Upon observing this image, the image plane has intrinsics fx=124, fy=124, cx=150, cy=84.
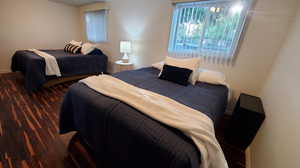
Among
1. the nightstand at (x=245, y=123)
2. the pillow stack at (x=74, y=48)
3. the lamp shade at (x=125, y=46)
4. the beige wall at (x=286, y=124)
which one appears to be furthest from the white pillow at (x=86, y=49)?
the beige wall at (x=286, y=124)

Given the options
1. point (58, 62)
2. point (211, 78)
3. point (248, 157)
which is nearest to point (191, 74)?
point (211, 78)

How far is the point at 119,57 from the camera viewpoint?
3.68 metres

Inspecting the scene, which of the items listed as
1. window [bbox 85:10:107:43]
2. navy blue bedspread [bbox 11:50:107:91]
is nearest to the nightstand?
navy blue bedspread [bbox 11:50:107:91]

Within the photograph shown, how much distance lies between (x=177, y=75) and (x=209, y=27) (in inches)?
42.2

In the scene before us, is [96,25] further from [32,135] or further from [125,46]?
Answer: [32,135]

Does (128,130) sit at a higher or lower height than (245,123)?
higher

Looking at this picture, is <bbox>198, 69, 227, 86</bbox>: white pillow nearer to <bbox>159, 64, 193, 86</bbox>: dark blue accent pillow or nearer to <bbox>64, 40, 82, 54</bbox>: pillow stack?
<bbox>159, 64, 193, 86</bbox>: dark blue accent pillow

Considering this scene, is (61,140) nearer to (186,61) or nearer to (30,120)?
(30,120)

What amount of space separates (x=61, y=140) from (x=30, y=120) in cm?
68

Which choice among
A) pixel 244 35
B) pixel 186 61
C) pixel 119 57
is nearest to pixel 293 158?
pixel 186 61

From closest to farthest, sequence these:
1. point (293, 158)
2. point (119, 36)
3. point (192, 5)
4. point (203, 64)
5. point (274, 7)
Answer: point (293, 158), point (274, 7), point (192, 5), point (203, 64), point (119, 36)

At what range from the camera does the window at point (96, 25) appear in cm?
374

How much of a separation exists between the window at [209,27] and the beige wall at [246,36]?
0.15 metres

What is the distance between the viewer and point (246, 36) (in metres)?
1.88
